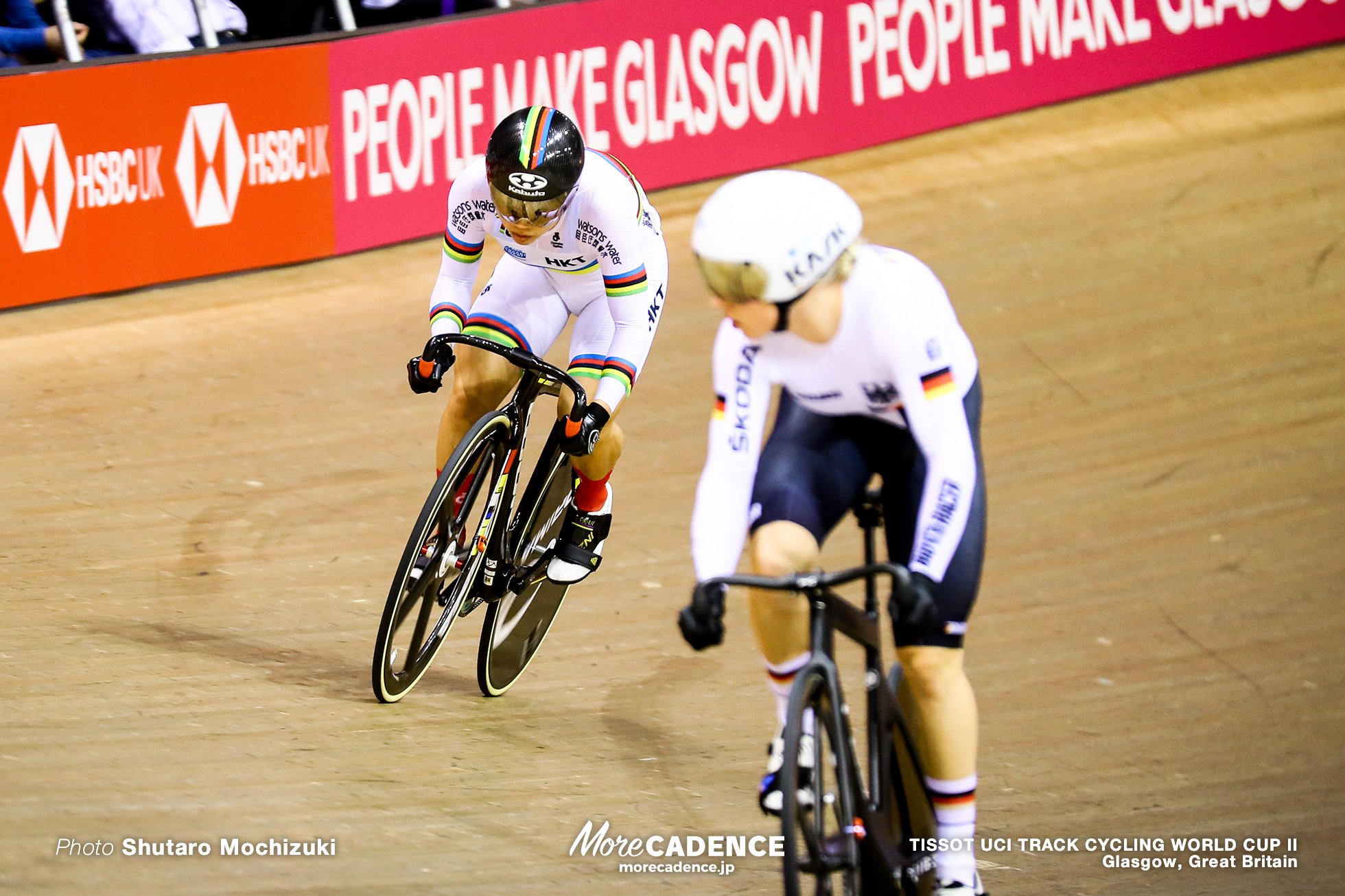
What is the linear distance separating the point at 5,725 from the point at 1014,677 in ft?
9.65

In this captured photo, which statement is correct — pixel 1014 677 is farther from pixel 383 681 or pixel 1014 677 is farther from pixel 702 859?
pixel 383 681

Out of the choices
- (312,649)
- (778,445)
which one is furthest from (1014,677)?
(312,649)

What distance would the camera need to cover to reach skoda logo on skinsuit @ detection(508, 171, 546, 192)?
4.07 meters

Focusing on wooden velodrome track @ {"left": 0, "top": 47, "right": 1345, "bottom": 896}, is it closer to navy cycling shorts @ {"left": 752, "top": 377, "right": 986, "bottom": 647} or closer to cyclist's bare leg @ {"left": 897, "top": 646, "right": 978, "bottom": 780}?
cyclist's bare leg @ {"left": 897, "top": 646, "right": 978, "bottom": 780}

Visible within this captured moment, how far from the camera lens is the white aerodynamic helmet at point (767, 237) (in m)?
2.73

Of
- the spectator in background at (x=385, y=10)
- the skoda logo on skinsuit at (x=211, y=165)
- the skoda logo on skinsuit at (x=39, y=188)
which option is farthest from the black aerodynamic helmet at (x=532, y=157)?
the spectator in background at (x=385, y=10)

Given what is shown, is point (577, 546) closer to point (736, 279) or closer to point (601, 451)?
point (601, 451)

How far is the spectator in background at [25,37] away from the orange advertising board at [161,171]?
25 centimetres

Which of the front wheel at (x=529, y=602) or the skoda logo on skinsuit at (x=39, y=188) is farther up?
the skoda logo on skinsuit at (x=39, y=188)

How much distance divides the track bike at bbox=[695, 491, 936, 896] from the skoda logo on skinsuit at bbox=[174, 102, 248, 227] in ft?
19.4

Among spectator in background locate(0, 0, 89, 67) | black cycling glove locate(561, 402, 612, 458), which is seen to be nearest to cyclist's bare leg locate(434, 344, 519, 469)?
black cycling glove locate(561, 402, 612, 458)

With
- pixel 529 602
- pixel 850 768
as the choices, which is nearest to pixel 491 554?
pixel 529 602

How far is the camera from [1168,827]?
387 centimetres

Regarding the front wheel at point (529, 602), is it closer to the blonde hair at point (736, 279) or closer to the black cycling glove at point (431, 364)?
the black cycling glove at point (431, 364)
